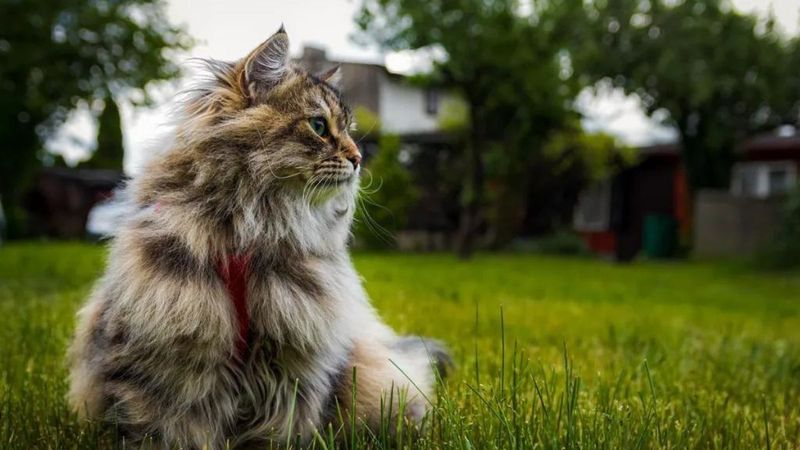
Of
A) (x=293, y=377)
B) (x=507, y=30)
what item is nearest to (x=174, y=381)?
(x=293, y=377)

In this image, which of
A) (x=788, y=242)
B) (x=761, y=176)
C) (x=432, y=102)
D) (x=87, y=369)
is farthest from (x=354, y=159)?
(x=761, y=176)

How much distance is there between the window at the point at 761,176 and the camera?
2522cm

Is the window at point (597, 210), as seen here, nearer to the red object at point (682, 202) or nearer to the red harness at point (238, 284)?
the red object at point (682, 202)

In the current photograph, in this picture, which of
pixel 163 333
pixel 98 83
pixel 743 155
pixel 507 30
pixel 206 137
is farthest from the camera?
pixel 743 155

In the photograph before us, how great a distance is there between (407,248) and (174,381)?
18.4m

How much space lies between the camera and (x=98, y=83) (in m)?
9.58

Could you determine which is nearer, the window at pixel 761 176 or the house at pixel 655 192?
the house at pixel 655 192

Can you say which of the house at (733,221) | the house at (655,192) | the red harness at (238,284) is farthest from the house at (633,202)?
the red harness at (238,284)

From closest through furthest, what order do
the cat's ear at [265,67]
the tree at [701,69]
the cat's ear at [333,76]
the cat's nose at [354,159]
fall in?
1. the cat's ear at [265,67]
2. the cat's nose at [354,159]
3. the cat's ear at [333,76]
4. the tree at [701,69]

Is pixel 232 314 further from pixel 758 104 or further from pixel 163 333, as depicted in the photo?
pixel 758 104

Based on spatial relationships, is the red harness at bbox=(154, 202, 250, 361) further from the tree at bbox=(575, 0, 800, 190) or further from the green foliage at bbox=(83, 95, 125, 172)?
the green foliage at bbox=(83, 95, 125, 172)

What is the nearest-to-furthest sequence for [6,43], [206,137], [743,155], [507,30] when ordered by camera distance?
1. [206,137]
2. [6,43]
3. [507,30]
4. [743,155]

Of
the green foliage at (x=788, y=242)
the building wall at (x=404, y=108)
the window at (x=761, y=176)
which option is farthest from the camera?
the building wall at (x=404, y=108)

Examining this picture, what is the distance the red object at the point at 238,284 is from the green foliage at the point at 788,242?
15.3 meters
